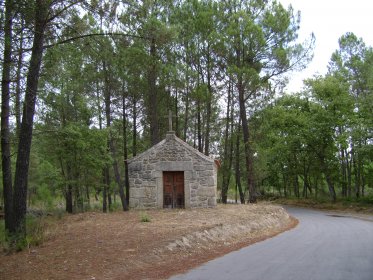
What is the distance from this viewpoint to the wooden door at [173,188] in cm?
1816

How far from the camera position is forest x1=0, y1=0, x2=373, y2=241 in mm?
10258

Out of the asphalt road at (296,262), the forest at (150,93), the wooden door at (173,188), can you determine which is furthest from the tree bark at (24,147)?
the wooden door at (173,188)

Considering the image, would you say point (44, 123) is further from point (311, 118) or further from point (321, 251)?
point (311, 118)

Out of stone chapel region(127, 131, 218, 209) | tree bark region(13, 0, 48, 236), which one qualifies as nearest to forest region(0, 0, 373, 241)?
tree bark region(13, 0, 48, 236)

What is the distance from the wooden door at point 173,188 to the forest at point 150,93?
11.9 feet

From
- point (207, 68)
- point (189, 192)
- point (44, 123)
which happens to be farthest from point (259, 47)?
point (44, 123)

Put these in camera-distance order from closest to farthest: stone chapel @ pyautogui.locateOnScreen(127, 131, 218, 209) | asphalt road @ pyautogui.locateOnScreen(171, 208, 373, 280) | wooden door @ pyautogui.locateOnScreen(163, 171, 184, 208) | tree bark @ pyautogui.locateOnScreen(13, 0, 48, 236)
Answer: asphalt road @ pyautogui.locateOnScreen(171, 208, 373, 280), tree bark @ pyautogui.locateOnScreen(13, 0, 48, 236), stone chapel @ pyautogui.locateOnScreen(127, 131, 218, 209), wooden door @ pyautogui.locateOnScreen(163, 171, 184, 208)

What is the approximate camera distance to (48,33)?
991 cm

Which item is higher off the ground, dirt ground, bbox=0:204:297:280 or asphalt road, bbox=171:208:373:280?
dirt ground, bbox=0:204:297:280

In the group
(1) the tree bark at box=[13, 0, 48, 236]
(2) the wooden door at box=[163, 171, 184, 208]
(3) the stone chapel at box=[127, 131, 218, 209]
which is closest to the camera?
(1) the tree bark at box=[13, 0, 48, 236]

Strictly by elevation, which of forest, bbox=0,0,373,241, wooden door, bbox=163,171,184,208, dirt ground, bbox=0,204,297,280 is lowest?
dirt ground, bbox=0,204,297,280

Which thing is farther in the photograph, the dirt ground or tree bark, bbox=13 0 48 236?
tree bark, bbox=13 0 48 236

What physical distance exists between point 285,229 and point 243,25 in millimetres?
13802

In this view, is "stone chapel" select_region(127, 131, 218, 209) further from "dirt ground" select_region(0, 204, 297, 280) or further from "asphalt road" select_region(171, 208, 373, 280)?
"asphalt road" select_region(171, 208, 373, 280)
